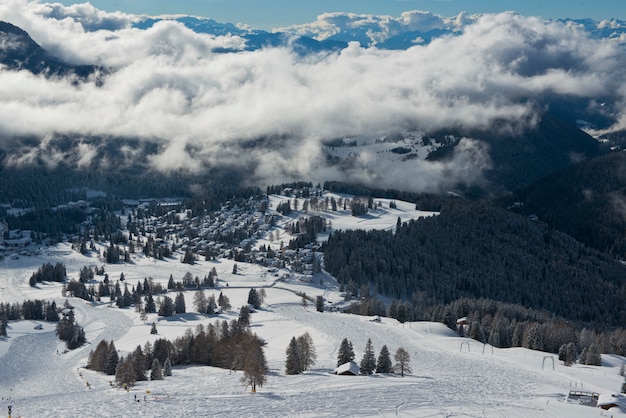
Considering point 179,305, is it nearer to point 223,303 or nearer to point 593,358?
point 223,303

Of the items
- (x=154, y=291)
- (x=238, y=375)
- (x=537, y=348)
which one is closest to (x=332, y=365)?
(x=238, y=375)

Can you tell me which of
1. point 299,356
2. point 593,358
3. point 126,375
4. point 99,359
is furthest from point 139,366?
point 593,358

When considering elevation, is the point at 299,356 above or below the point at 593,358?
below

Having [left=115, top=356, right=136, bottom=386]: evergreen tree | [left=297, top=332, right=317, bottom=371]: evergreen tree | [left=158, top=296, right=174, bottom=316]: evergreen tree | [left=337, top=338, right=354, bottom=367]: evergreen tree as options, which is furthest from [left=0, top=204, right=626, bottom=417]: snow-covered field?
[left=337, top=338, right=354, bottom=367]: evergreen tree

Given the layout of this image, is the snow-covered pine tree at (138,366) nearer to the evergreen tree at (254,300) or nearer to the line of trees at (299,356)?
the line of trees at (299,356)

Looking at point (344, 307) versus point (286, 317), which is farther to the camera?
point (344, 307)

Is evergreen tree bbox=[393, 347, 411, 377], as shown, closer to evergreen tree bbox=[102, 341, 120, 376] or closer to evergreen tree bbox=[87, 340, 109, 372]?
evergreen tree bbox=[102, 341, 120, 376]

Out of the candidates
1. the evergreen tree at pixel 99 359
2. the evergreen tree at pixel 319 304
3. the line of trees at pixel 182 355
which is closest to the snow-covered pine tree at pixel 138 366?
the line of trees at pixel 182 355

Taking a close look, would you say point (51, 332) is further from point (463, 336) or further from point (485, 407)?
point (485, 407)
